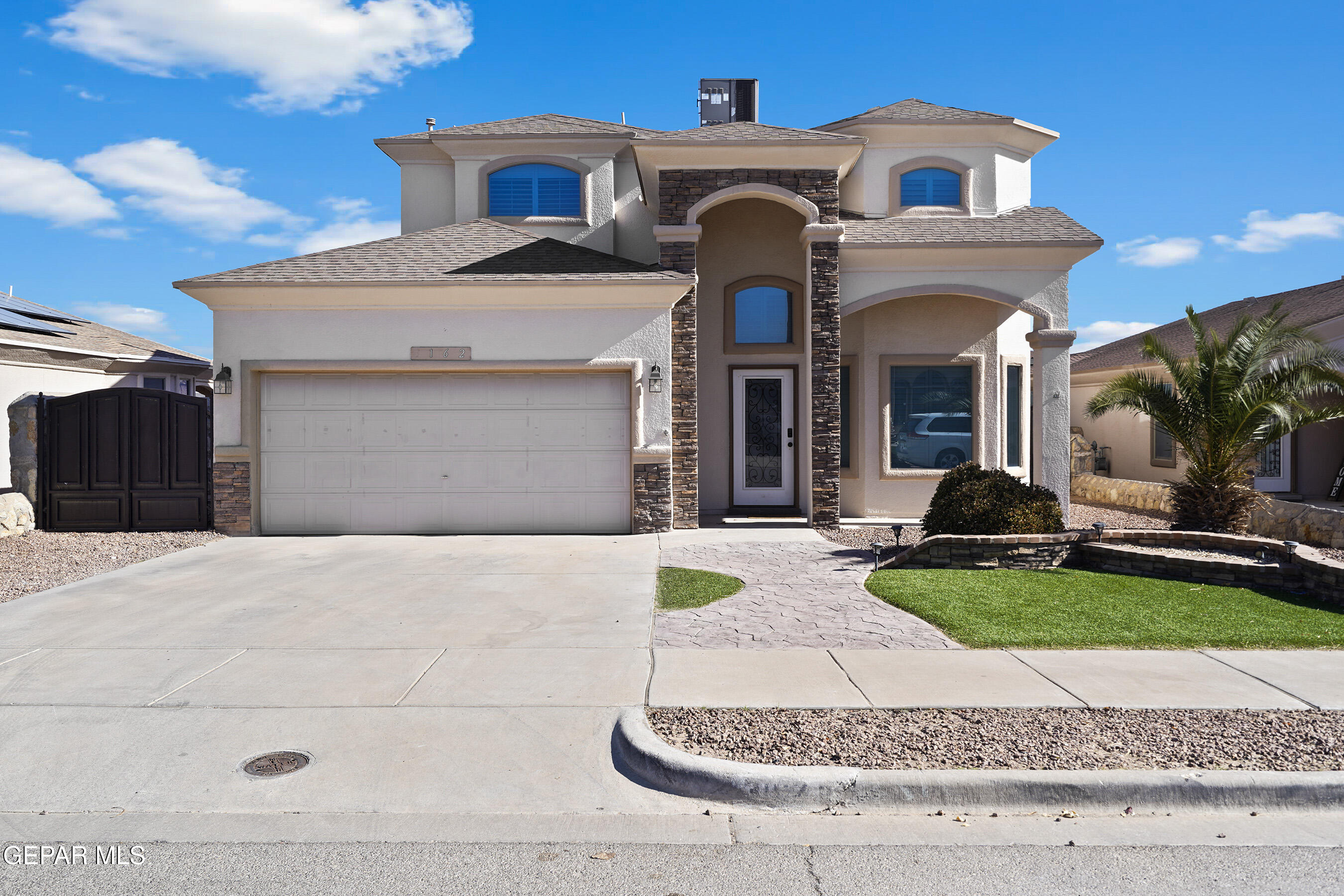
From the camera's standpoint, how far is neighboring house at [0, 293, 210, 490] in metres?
16.0

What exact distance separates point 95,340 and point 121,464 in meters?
8.07

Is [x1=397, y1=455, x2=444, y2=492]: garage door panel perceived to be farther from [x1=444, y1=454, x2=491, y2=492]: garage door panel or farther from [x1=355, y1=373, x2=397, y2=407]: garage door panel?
[x1=355, y1=373, x2=397, y2=407]: garage door panel

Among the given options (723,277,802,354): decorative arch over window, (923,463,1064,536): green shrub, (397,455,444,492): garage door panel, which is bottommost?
(923,463,1064,536): green shrub

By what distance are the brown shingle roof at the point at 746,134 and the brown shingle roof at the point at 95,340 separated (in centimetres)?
1307

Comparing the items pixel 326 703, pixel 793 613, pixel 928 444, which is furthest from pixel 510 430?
pixel 326 703

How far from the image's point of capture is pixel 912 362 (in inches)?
576

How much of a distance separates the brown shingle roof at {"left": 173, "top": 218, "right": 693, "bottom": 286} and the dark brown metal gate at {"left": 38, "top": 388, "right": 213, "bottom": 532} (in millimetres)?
2149

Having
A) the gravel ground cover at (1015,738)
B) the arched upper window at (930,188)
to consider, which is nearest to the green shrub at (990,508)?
the gravel ground cover at (1015,738)

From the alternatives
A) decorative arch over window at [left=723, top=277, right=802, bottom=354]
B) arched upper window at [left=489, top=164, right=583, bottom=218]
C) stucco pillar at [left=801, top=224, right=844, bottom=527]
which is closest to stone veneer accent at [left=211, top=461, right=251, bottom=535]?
arched upper window at [left=489, top=164, right=583, bottom=218]

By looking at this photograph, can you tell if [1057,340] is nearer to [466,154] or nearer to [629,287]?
[629,287]

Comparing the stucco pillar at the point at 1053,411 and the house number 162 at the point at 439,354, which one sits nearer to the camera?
the house number 162 at the point at 439,354

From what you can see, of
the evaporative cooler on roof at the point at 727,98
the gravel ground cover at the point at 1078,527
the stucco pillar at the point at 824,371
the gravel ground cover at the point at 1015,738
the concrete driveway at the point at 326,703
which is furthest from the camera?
the evaporative cooler on roof at the point at 727,98

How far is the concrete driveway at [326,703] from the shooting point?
391 centimetres

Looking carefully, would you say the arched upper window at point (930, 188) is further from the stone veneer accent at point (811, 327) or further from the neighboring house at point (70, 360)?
the neighboring house at point (70, 360)
